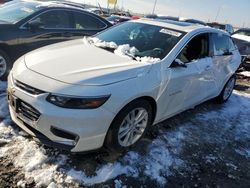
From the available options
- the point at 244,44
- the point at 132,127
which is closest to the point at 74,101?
the point at 132,127

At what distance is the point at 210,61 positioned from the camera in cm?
514

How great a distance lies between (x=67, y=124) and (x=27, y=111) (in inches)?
21.2

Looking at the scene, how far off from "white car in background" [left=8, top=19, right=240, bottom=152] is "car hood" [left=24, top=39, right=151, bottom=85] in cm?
1

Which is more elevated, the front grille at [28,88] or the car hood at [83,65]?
the car hood at [83,65]

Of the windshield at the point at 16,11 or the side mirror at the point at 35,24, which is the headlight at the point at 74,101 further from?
the windshield at the point at 16,11

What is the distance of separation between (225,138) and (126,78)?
2.38 m

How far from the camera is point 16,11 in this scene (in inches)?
254

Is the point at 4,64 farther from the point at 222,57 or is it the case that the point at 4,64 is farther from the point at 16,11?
the point at 222,57

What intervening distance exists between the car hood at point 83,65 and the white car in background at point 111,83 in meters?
0.01

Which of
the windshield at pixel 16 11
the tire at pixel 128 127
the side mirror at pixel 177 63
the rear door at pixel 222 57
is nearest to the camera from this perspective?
the tire at pixel 128 127

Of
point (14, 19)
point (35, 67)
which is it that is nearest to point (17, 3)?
point (14, 19)

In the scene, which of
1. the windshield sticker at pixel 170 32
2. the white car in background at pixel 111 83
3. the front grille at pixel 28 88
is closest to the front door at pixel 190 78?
the white car in background at pixel 111 83

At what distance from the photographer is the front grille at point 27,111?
317 centimetres

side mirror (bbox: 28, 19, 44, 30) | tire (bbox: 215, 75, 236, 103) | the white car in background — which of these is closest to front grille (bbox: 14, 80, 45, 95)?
the white car in background
